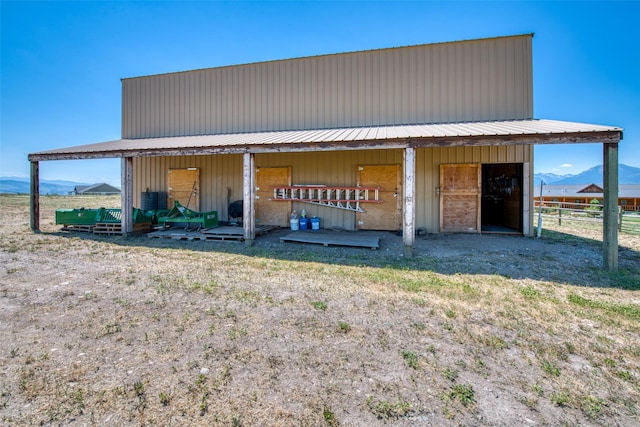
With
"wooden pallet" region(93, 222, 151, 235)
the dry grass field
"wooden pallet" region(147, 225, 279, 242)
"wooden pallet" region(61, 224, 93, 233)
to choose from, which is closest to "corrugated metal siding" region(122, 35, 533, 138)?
"wooden pallet" region(147, 225, 279, 242)

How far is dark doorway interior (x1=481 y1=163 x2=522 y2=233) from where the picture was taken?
9849 mm

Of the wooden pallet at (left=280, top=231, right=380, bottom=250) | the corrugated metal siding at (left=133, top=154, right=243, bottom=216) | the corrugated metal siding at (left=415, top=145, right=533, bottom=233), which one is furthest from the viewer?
the corrugated metal siding at (left=133, top=154, right=243, bottom=216)

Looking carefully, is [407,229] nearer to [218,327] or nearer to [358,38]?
[218,327]

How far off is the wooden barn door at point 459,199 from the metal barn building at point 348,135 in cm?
3

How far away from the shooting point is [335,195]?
10125mm

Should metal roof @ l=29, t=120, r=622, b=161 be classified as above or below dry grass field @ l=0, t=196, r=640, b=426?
above

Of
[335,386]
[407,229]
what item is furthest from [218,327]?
[407,229]

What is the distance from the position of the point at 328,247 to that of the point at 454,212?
4400mm

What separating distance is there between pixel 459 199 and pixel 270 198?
614cm

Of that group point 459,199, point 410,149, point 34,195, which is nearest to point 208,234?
point 410,149

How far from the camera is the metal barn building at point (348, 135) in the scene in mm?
9141

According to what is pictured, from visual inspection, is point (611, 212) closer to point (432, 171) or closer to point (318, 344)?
point (432, 171)

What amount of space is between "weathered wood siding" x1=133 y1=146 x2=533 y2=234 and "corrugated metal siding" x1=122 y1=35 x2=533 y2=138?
1132 mm

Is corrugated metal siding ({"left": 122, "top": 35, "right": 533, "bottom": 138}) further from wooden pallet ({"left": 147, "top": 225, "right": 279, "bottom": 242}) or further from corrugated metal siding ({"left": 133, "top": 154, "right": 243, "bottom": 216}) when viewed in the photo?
wooden pallet ({"left": 147, "top": 225, "right": 279, "bottom": 242})
